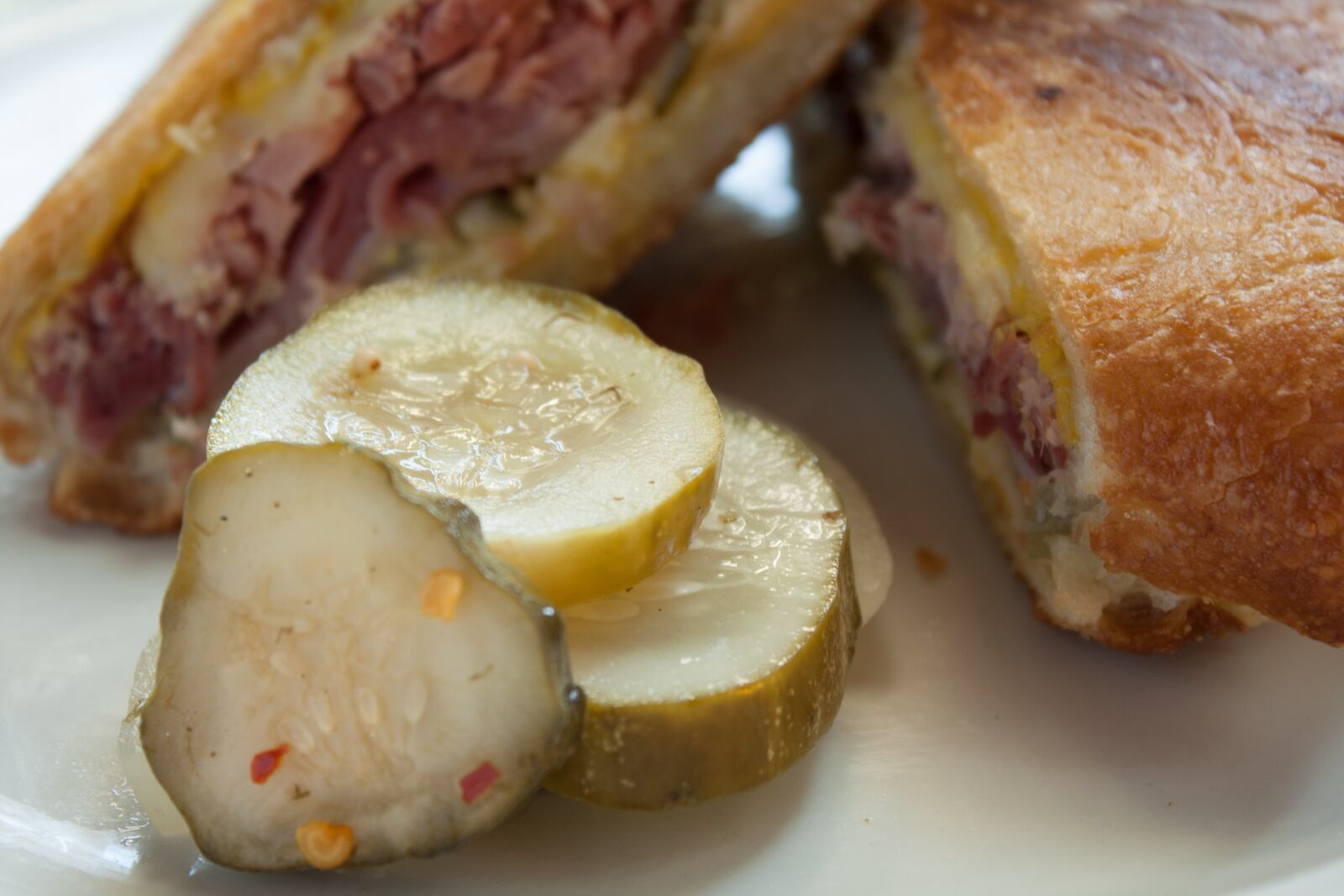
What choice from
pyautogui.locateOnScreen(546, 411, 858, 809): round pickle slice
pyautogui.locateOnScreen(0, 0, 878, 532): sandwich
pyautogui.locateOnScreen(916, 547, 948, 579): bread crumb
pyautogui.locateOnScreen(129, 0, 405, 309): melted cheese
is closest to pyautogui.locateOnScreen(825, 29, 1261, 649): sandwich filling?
pyautogui.locateOnScreen(916, 547, 948, 579): bread crumb

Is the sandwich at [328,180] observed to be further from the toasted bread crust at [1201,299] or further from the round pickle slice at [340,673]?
the round pickle slice at [340,673]

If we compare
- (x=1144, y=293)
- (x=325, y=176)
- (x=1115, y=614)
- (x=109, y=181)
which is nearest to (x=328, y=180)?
(x=325, y=176)

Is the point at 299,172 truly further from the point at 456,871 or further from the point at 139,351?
the point at 456,871

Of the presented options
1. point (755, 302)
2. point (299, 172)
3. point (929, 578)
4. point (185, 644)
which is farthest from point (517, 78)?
point (185, 644)

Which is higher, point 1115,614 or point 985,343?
point 985,343

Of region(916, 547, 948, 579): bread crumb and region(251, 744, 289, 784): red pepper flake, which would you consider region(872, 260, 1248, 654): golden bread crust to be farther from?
region(251, 744, 289, 784): red pepper flake

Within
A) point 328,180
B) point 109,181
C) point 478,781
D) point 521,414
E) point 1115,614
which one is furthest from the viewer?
point 328,180

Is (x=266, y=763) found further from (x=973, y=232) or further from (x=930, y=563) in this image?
(x=973, y=232)
